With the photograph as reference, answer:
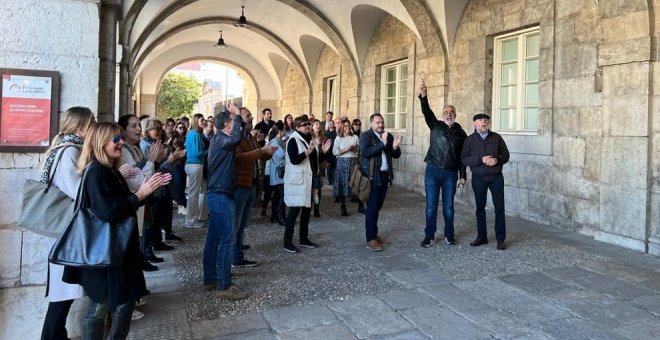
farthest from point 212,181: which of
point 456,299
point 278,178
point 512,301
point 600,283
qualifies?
point 600,283

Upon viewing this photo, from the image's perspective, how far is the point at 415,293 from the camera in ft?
13.4

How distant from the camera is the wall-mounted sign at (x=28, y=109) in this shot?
10.4 feet

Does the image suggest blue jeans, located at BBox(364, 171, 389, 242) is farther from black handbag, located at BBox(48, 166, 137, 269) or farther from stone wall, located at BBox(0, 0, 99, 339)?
black handbag, located at BBox(48, 166, 137, 269)

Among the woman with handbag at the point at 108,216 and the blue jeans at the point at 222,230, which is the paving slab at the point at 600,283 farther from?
the woman with handbag at the point at 108,216

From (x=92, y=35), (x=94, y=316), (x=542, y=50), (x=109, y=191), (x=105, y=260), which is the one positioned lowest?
(x=94, y=316)

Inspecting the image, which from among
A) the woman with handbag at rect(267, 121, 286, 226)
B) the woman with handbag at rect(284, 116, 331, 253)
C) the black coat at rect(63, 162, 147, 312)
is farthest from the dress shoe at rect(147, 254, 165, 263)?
the black coat at rect(63, 162, 147, 312)

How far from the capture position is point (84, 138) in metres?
2.71

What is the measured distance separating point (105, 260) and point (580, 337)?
2.92 m

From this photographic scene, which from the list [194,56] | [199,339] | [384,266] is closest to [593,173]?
[384,266]

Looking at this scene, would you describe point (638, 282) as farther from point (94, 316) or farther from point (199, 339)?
point (94, 316)

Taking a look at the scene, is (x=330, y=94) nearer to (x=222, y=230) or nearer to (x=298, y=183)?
(x=298, y=183)

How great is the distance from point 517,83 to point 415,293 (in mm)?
5063

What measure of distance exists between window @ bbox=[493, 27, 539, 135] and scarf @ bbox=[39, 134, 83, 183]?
657cm

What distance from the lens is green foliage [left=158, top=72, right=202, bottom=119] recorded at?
44.4 metres
